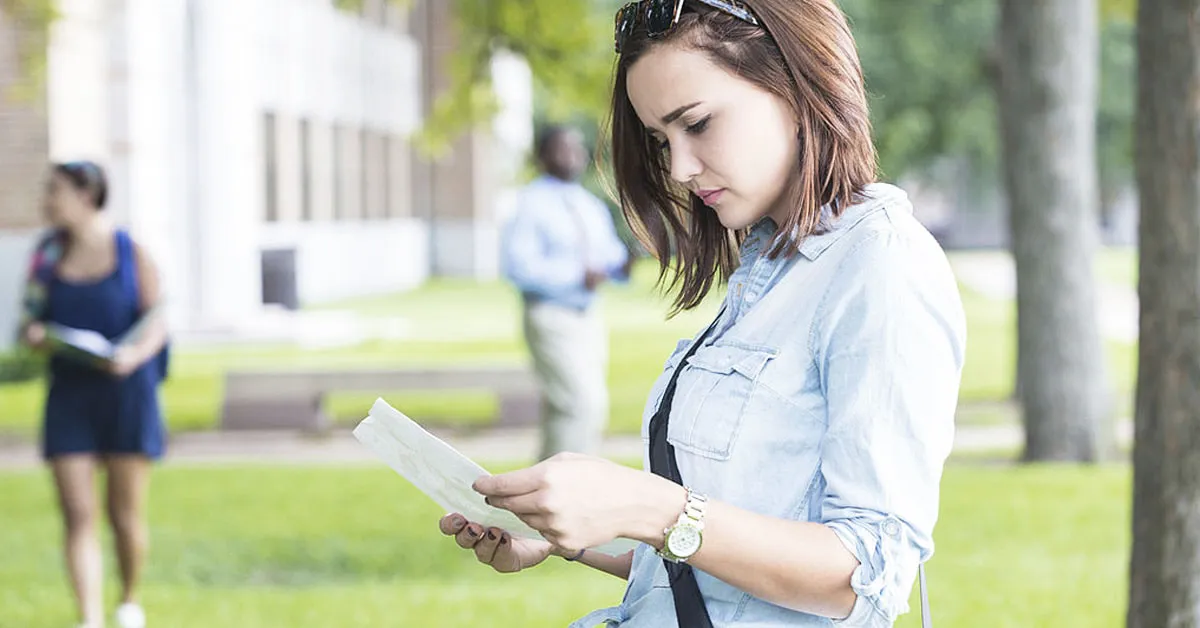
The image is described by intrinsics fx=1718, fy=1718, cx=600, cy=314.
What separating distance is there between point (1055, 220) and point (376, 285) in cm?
2673

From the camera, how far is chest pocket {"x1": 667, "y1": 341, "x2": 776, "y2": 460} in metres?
2.00

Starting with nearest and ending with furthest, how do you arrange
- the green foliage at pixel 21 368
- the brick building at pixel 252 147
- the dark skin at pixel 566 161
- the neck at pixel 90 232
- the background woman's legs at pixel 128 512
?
the background woman's legs at pixel 128 512 → the neck at pixel 90 232 → the dark skin at pixel 566 161 → the green foliage at pixel 21 368 → the brick building at pixel 252 147

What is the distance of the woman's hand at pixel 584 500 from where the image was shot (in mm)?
1815

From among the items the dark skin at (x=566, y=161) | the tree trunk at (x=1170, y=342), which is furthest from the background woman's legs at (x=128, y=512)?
the tree trunk at (x=1170, y=342)

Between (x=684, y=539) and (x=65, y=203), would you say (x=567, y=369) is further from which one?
(x=684, y=539)

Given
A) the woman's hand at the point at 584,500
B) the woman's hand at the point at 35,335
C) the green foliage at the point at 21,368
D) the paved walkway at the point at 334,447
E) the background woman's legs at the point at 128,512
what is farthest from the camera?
the green foliage at the point at 21,368

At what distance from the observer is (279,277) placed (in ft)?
92.9

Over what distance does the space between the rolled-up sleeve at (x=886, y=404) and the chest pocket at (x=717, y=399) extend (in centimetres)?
10

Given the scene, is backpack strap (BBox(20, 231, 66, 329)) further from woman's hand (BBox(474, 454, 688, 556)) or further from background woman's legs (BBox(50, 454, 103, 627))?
woman's hand (BBox(474, 454, 688, 556))

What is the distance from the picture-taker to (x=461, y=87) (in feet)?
45.2

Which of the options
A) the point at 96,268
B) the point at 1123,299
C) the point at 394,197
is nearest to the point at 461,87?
the point at 96,268

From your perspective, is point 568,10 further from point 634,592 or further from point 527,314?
point 634,592

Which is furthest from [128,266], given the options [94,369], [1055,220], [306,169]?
[306,169]

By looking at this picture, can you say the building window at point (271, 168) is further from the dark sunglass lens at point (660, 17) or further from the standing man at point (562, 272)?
the dark sunglass lens at point (660, 17)
